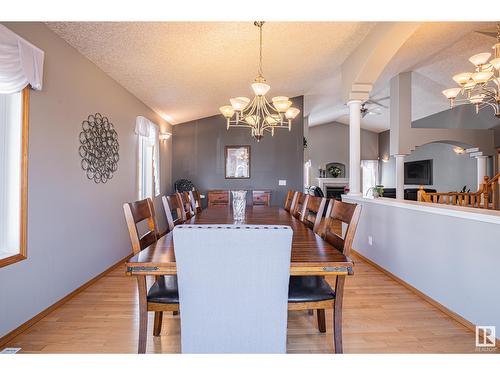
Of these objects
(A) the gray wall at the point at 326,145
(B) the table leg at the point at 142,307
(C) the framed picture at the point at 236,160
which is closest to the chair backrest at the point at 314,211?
(B) the table leg at the point at 142,307

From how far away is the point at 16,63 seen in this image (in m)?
1.94

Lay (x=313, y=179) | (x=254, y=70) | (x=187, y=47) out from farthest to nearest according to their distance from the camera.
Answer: (x=313, y=179) → (x=254, y=70) → (x=187, y=47)

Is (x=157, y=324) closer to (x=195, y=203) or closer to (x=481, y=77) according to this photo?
(x=195, y=203)

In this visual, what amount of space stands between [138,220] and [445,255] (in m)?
2.42

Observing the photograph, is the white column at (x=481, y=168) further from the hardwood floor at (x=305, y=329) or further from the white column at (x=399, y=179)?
the hardwood floor at (x=305, y=329)

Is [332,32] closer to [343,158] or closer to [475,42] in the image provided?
[475,42]

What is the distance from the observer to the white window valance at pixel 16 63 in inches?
73.0

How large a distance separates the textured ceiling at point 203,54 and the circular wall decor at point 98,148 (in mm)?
642

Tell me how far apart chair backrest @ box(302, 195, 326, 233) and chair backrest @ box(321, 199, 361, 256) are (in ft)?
0.58

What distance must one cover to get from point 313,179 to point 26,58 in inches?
422

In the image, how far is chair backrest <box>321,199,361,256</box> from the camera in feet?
5.39

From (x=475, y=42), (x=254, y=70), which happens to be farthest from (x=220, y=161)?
(x=475, y=42)

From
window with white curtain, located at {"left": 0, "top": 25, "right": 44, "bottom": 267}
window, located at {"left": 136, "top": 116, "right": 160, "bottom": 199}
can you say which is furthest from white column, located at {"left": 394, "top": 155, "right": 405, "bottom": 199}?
window with white curtain, located at {"left": 0, "top": 25, "right": 44, "bottom": 267}

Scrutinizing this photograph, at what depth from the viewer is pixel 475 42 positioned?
183 inches
